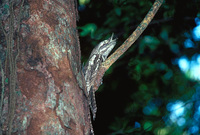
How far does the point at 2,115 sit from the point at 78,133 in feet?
→ 1.35

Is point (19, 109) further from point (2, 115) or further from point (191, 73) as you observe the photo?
point (191, 73)

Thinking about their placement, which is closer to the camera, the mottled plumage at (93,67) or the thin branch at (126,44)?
the thin branch at (126,44)

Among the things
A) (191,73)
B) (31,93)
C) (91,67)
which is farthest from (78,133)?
(191,73)

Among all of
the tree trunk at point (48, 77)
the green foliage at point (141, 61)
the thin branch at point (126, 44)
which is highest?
the green foliage at point (141, 61)

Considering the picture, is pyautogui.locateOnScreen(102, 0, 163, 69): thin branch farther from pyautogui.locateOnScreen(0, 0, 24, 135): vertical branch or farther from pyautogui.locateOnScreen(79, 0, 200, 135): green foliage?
pyautogui.locateOnScreen(79, 0, 200, 135): green foliage

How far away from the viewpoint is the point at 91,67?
7.36 feet

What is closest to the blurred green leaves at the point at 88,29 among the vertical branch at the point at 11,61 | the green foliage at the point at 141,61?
the green foliage at the point at 141,61

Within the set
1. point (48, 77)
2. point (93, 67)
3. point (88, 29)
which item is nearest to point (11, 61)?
point (48, 77)

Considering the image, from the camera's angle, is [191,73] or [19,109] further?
[191,73]

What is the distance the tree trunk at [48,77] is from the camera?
1148 mm

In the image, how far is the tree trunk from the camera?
1.15 m

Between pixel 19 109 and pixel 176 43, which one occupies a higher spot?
pixel 176 43

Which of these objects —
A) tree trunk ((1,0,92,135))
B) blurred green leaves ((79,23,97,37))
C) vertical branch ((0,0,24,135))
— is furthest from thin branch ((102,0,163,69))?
blurred green leaves ((79,23,97,37))

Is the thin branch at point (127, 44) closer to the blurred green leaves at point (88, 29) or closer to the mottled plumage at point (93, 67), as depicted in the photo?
the mottled plumage at point (93, 67)
